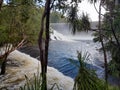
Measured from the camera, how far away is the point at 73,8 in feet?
25.0

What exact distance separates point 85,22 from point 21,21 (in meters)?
5.54

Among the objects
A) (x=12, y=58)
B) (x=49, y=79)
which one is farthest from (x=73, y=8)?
(x=12, y=58)

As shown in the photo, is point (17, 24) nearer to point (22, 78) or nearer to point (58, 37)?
point (22, 78)

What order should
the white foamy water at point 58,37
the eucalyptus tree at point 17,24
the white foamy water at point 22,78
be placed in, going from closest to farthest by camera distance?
the white foamy water at point 22,78 → the eucalyptus tree at point 17,24 → the white foamy water at point 58,37

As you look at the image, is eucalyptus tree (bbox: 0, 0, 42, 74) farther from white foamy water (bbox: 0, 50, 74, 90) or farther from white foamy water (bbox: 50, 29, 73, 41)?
white foamy water (bbox: 50, 29, 73, 41)

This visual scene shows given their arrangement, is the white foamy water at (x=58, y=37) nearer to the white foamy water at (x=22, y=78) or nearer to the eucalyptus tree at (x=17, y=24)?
the white foamy water at (x=22, y=78)

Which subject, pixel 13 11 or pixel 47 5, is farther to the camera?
pixel 13 11

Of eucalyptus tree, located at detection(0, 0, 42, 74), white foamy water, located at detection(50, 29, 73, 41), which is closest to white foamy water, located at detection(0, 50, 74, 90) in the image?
eucalyptus tree, located at detection(0, 0, 42, 74)

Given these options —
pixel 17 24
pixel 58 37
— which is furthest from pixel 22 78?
pixel 58 37

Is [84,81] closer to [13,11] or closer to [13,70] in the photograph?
[13,11]

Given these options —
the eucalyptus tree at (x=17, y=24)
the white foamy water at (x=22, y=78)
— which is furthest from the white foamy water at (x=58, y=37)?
the eucalyptus tree at (x=17, y=24)

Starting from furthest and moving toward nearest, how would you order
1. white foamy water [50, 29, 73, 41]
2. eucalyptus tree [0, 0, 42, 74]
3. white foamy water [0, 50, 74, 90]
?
1. white foamy water [50, 29, 73, 41]
2. eucalyptus tree [0, 0, 42, 74]
3. white foamy water [0, 50, 74, 90]

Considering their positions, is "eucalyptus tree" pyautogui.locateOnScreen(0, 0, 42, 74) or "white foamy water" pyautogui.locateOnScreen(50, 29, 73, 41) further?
"white foamy water" pyautogui.locateOnScreen(50, 29, 73, 41)

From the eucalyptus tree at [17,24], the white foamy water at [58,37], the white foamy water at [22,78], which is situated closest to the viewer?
the white foamy water at [22,78]
